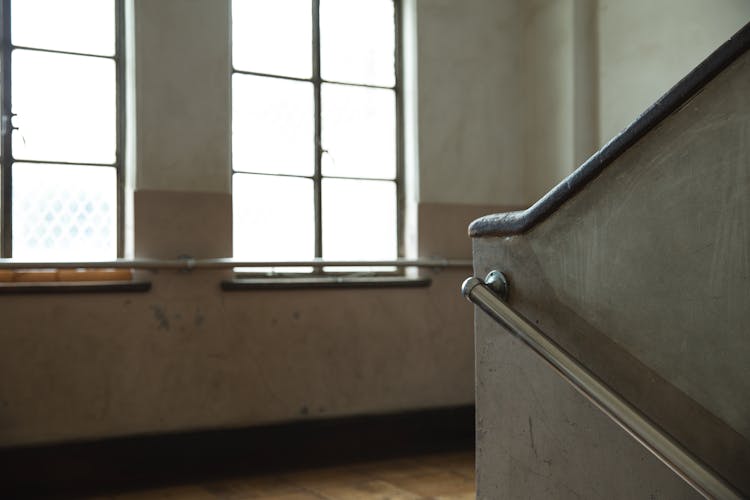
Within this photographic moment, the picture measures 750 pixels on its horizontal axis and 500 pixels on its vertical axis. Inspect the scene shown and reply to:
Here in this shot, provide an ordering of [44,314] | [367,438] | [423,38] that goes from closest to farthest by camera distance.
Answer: [44,314] → [367,438] → [423,38]

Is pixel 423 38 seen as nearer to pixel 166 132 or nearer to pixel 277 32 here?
pixel 277 32

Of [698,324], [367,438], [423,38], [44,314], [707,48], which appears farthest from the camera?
[423,38]

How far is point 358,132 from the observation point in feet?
13.1

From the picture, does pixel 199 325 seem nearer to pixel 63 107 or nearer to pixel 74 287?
pixel 74 287

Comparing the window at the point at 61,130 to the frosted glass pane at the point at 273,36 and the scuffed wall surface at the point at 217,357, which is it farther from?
the frosted glass pane at the point at 273,36

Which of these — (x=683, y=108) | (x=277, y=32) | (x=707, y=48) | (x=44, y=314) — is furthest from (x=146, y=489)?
(x=707, y=48)

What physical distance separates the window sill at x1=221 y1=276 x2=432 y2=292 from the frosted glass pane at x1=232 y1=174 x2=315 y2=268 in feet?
0.36

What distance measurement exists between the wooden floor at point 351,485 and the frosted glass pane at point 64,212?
3.38 feet

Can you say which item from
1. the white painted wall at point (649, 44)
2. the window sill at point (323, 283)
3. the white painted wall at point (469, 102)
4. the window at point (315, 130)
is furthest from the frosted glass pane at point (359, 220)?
the white painted wall at point (649, 44)

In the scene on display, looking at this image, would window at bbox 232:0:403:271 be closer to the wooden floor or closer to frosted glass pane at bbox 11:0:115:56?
frosted glass pane at bbox 11:0:115:56

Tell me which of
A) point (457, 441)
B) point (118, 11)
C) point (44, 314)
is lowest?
point (457, 441)

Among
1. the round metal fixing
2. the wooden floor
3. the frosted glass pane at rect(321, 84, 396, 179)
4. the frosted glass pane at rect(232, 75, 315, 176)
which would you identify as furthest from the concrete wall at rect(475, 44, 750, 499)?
the frosted glass pane at rect(321, 84, 396, 179)

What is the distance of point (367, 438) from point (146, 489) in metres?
1.05

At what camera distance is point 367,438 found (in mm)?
3732
